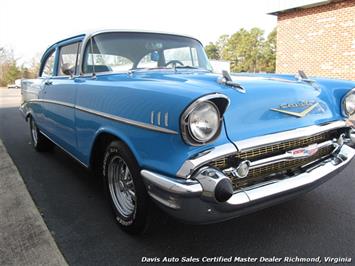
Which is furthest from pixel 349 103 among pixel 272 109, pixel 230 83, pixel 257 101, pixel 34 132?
pixel 34 132

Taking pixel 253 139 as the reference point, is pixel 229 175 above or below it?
below

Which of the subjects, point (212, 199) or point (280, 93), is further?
point (280, 93)

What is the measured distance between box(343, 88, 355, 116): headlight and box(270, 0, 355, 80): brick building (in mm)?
7132

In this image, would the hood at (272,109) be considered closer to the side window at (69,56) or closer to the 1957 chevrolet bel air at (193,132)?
the 1957 chevrolet bel air at (193,132)

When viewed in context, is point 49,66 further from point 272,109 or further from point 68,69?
point 272,109

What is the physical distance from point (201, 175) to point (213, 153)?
144mm

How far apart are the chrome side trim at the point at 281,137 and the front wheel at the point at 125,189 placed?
27.9 inches

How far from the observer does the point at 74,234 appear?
8.08ft

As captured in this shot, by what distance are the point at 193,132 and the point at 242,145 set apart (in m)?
0.33

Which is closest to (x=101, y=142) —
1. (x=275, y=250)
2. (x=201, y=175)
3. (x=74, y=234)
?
(x=74, y=234)

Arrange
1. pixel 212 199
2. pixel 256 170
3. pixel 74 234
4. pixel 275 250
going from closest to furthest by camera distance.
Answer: pixel 212 199, pixel 256 170, pixel 275 250, pixel 74 234

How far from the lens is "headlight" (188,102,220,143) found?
179 centimetres

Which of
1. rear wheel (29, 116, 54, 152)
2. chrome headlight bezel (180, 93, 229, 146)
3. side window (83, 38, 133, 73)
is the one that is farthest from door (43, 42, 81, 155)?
chrome headlight bezel (180, 93, 229, 146)

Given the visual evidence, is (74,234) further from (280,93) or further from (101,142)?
(280,93)
